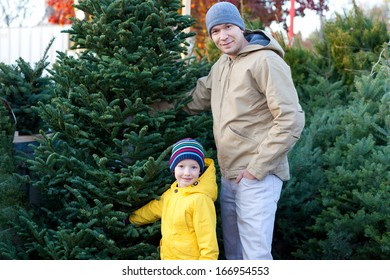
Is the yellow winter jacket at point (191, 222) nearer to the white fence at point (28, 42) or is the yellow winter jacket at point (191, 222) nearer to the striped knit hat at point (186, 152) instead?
the striped knit hat at point (186, 152)

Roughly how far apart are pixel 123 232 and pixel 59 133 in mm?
852

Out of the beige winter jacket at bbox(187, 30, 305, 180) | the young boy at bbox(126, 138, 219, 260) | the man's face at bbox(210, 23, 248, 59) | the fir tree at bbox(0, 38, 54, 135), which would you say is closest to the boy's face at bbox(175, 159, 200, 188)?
the young boy at bbox(126, 138, 219, 260)

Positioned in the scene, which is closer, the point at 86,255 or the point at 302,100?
the point at 86,255

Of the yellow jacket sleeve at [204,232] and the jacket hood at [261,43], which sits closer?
the yellow jacket sleeve at [204,232]

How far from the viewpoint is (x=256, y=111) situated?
3.95 metres

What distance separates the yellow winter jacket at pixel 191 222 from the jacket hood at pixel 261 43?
34.7 inches

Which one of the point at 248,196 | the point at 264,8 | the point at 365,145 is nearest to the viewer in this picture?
the point at 248,196

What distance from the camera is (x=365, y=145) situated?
195 inches

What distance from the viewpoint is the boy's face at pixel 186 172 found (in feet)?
12.6

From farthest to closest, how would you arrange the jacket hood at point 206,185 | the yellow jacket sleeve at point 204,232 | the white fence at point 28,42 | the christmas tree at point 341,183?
the white fence at point 28,42 → the christmas tree at point 341,183 → the jacket hood at point 206,185 → the yellow jacket sleeve at point 204,232

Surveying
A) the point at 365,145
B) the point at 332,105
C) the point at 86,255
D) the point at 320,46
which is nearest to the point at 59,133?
the point at 86,255

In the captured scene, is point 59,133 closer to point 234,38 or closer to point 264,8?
point 234,38

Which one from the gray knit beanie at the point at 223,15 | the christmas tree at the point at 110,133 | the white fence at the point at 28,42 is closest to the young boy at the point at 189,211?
the christmas tree at the point at 110,133

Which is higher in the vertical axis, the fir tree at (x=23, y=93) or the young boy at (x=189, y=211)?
the fir tree at (x=23, y=93)
